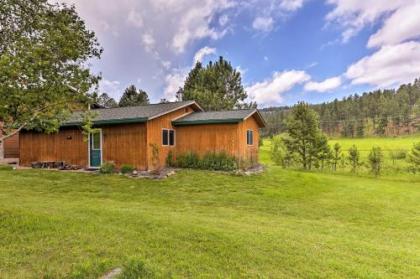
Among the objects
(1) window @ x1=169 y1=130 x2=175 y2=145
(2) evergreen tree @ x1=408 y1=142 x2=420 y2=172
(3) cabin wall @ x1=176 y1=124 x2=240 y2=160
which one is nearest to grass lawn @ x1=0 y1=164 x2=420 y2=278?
(3) cabin wall @ x1=176 y1=124 x2=240 y2=160

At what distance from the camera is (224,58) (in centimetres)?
3234

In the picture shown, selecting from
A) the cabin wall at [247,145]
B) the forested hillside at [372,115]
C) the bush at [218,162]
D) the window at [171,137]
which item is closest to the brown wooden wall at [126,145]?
the window at [171,137]

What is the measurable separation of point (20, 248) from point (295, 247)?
4280 millimetres

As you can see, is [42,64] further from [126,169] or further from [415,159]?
[415,159]

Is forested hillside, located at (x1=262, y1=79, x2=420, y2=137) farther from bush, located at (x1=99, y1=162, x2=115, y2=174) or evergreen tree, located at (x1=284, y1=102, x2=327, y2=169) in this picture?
bush, located at (x1=99, y1=162, x2=115, y2=174)

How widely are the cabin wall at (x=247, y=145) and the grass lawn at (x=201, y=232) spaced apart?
374 centimetres

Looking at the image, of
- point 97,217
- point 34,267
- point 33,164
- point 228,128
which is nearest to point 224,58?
point 228,128

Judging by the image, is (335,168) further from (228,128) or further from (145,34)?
(145,34)

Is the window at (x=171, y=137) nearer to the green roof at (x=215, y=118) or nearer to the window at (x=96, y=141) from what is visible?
the green roof at (x=215, y=118)

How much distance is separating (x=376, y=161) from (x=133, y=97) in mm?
27031

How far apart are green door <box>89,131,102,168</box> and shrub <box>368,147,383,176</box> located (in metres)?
15.9

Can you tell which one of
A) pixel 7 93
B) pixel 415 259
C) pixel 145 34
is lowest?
→ pixel 415 259

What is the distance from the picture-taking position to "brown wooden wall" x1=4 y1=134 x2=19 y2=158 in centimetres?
1710

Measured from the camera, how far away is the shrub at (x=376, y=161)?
1803 centimetres
